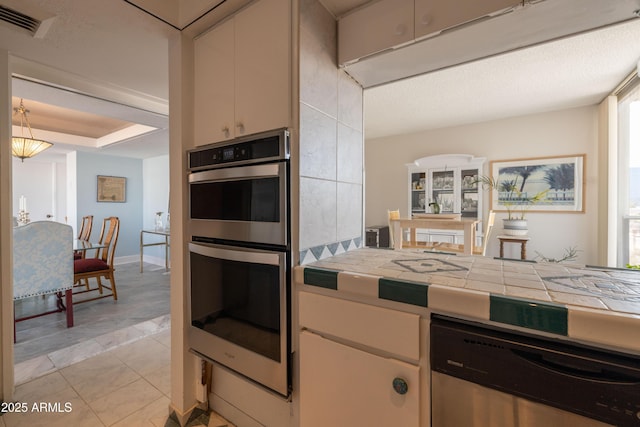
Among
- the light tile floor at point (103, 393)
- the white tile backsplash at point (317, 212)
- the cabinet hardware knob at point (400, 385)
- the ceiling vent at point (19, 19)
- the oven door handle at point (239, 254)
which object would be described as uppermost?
the ceiling vent at point (19, 19)

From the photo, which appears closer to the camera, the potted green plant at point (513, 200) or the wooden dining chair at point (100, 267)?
the wooden dining chair at point (100, 267)

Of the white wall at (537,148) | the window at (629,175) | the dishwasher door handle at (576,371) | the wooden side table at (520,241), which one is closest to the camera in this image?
the dishwasher door handle at (576,371)

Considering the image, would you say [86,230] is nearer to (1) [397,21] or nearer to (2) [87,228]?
(2) [87,228]

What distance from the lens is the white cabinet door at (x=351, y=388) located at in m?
0.83

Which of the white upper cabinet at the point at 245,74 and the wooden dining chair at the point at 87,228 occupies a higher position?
the white upper cabinet at the point at 245,74

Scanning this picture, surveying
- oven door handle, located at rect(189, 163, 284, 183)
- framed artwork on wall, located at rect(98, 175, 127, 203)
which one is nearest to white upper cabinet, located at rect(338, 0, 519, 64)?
oven door handle, located at rect(189, 163, 284, 183)

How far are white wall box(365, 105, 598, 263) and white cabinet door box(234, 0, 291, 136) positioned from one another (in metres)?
4.13

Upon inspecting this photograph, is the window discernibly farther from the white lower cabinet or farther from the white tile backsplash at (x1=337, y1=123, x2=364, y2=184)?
the white lower cabinet

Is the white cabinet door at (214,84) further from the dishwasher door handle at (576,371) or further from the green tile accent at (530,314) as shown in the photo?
the dishwasher door handle at (576,371)

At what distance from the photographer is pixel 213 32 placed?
54.4 inches

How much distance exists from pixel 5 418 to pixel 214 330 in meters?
1.39

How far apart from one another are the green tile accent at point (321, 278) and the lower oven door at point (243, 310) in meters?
0.10

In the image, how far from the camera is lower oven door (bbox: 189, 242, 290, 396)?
3.54ft

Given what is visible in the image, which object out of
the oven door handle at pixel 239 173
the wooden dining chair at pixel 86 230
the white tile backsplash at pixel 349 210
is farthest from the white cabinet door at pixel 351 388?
the wooden dining chair at pixel 86 230
